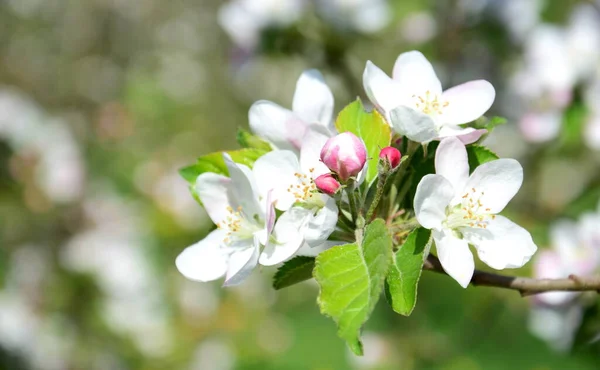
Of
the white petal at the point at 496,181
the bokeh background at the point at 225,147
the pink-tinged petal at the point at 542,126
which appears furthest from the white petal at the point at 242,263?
the pink-tinged petal at the point at 542,126

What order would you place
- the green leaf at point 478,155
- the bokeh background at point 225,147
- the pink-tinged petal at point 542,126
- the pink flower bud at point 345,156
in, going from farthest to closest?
the bokeh background at point 225,147
the pink-tinged petal at point 542,126
the green leaf at point 478,155
the pink flower bud at point 345,156

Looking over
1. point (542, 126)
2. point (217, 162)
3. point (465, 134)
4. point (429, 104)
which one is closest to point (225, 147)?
point (542, 126)

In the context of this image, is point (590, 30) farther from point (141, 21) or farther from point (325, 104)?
point (141, 21)

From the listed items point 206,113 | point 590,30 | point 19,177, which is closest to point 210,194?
point 590,30

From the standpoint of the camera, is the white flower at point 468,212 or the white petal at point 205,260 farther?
the white petal at point 205,260

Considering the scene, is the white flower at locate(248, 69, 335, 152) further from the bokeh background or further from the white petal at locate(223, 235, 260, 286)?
the bokeh background

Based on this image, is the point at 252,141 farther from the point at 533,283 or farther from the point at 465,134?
the point at 533,283

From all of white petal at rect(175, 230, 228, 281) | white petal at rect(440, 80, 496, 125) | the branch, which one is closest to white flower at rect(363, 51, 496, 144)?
white petal at rect(440, 80, 496, 125)

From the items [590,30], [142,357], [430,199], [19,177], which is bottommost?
[142,357]

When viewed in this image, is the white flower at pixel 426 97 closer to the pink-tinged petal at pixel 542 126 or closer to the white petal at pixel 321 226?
the white petal at pixel 321 226
